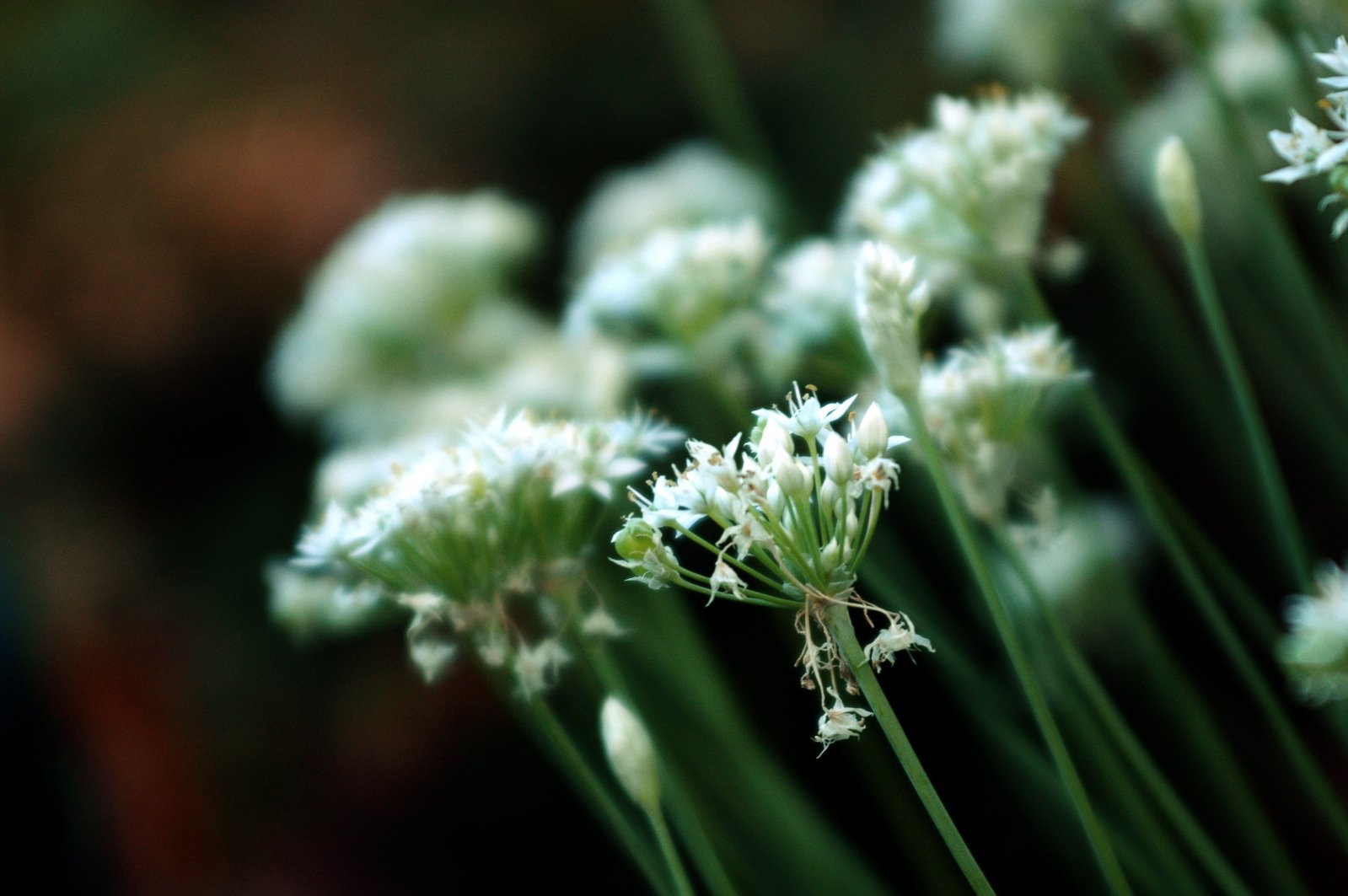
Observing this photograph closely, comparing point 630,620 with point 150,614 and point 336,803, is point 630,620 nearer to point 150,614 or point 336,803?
point 336,803

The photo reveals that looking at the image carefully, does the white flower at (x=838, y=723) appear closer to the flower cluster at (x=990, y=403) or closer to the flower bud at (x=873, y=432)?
the flower bud at (x=873, y=432)

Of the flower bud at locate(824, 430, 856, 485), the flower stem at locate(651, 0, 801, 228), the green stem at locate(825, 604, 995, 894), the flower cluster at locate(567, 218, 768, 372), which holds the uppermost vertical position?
the flower stem at locate(651, 0, 801, 228)

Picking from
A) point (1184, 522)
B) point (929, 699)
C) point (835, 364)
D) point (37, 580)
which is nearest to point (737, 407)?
point (835, 364)

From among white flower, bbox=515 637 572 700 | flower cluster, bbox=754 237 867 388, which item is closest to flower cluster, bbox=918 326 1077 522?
flower cluster, bbox=754 237 867 388

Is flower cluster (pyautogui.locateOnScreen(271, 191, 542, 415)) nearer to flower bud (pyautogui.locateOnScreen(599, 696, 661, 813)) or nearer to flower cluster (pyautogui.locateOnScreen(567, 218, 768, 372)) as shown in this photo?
flower cluster (pyautogui.locateOnScreen(567, 218, 768, 372))

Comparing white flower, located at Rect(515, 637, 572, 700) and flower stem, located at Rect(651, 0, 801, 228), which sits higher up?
flower stem, located at Rect(651, 0, 801, 228)

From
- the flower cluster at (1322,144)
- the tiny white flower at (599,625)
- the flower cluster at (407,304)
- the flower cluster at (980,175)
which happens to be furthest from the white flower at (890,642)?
the flower cluster at (407,304)
